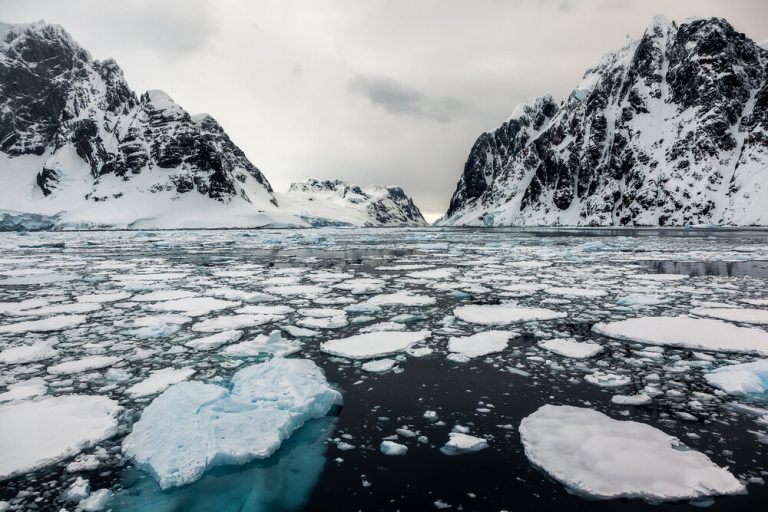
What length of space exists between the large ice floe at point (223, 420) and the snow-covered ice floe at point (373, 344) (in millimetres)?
917

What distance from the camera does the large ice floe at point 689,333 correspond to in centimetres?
493

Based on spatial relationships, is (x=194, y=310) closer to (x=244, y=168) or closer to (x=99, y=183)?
(x=99, y=183)

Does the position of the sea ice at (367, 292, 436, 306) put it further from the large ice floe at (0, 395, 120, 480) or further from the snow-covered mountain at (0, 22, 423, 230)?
the snow-covered mountain at (0, 22, 423, 230)

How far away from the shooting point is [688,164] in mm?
93500

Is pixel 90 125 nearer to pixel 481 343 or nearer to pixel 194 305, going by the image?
pixel 194 305

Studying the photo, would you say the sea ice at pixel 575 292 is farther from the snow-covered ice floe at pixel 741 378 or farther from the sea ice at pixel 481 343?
the snow-covered ice floe at pixel 741 378

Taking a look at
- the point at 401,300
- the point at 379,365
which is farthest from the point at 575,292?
the point at 379,365

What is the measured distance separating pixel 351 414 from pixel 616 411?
88.4 inches

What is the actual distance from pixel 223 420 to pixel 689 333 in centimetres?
589

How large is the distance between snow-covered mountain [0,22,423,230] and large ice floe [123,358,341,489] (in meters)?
98.5

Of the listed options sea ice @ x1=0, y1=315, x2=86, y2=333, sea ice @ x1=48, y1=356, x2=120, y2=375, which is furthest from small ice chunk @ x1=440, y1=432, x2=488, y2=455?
sea ice @ x1=0, y1=315, x2=86, y2=333

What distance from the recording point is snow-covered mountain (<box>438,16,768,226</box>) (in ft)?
279

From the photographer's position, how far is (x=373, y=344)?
5.36m

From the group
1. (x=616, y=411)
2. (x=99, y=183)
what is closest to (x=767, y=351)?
(x=616, y=411)
